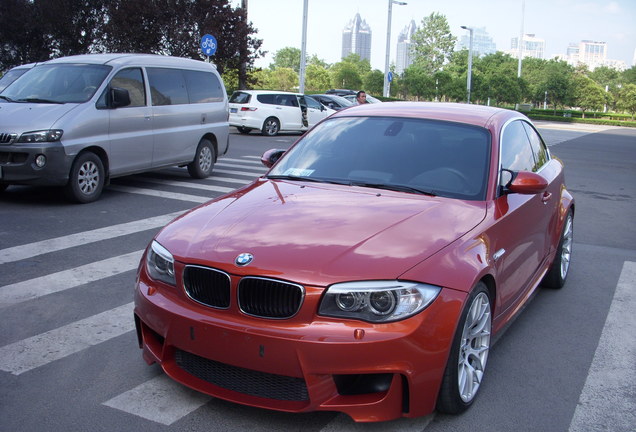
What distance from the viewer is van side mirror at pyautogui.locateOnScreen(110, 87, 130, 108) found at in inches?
391

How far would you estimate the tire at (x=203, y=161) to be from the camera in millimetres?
12195

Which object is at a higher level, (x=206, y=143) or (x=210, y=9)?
(x=210, y=9)

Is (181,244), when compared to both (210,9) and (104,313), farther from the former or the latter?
(210,9)

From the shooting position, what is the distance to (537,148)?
6.01 m

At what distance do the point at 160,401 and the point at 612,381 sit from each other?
8.67 ft

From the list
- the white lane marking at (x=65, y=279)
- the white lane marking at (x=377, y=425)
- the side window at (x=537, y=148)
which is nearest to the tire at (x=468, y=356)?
the white lane marking at (x=377, y=425)

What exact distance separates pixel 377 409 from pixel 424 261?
74 centimetres

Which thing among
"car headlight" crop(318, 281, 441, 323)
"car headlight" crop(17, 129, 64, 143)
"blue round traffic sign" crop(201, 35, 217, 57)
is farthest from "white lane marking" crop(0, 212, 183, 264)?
"blue round traffic sign" crop(201, 35, 217, 57)

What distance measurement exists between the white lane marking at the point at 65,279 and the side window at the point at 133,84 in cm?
421

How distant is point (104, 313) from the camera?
5.14 m

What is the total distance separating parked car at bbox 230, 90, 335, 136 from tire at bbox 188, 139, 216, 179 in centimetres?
1133

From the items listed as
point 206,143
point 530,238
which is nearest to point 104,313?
point 530,238

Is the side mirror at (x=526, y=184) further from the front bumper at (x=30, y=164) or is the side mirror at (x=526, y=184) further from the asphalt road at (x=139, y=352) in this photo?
the front bumper at (x=30, y=164)

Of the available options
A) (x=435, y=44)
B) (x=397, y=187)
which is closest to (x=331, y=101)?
(x=397, y=187)
